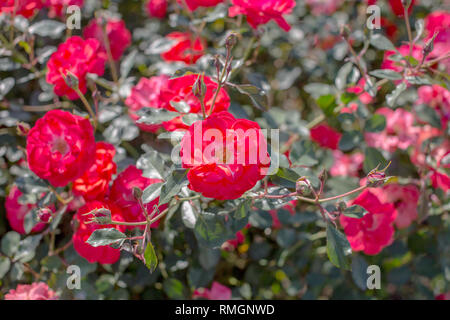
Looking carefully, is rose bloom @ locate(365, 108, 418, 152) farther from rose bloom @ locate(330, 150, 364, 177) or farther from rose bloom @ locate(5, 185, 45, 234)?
rose bloom @ locate(5, 185, 45, 234)

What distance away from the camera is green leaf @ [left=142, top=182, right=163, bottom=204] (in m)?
0.77

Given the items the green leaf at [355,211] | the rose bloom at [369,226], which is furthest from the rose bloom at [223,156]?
the rose bloom at [369,226]

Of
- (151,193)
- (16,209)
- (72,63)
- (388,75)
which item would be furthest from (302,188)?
(16,209)

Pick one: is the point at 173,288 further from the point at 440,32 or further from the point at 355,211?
the point at 440,32

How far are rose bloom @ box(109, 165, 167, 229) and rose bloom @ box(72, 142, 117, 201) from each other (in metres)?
0.02

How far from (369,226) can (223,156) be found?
44 cm

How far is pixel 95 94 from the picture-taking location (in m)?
0.96

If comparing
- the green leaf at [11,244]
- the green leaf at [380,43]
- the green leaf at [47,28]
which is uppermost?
the green leaf at [380,43]

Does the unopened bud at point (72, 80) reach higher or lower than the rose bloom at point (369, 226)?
higher

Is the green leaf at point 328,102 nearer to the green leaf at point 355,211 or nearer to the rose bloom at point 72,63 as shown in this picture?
the green leaf at point 355,211

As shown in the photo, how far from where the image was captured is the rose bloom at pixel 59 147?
839 mm

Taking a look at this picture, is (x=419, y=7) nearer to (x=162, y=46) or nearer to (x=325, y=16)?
(x=325, y=16)

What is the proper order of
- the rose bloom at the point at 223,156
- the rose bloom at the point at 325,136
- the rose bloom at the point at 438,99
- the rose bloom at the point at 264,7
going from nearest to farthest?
the rose bloom at the point at 223,156
the rose bloom at the point at 264,7
the rose bloom at the point at 438,99
the rose bloom at the point at 325,136
